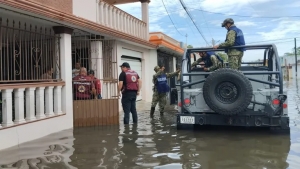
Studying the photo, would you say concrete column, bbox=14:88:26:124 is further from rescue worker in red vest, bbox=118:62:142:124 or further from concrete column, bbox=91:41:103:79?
concrete column, bbox=91:41:103:79

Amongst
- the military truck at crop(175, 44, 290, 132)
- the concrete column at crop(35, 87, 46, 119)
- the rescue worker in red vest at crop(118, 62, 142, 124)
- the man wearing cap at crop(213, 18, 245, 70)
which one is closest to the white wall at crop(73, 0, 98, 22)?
the rescue worker in red vest at crop(118, 62, 142, 124)

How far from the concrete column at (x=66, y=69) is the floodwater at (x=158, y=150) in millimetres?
583

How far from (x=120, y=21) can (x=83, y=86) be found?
4.64 m

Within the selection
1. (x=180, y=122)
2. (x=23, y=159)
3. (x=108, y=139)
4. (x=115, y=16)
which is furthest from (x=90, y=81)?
(x=115, y=16)

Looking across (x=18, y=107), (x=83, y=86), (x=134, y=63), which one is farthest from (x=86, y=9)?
(x=134, y=63)

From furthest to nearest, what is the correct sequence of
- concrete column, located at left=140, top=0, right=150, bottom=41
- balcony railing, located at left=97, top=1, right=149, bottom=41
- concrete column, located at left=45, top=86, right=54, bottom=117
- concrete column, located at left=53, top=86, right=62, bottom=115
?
concrete column, located at left=140, top=0, right=150, bottom=41
balcony railing, located at left=97, top=1, right=149, bottom=41
concrete column, located at left=53, top=86, right=62, bottom=115
concrete column, located at left=45, top=86, right=54, bottom=117

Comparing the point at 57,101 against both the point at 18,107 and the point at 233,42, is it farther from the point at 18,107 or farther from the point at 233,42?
the point at 233,42

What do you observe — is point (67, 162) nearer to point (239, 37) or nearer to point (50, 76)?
point (50, 76)

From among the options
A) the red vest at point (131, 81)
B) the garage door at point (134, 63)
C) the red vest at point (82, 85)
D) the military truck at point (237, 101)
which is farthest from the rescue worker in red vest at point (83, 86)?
→ the garage door at point (134, 63)

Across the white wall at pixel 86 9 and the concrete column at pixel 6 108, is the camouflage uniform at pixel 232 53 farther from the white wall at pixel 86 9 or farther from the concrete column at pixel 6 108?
the concrete column at pixel 6 108

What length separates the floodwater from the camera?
14.6ft

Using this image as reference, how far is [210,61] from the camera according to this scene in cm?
784

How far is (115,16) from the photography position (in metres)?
11.5

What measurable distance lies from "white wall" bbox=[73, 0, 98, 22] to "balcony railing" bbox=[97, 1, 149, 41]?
51 cm
